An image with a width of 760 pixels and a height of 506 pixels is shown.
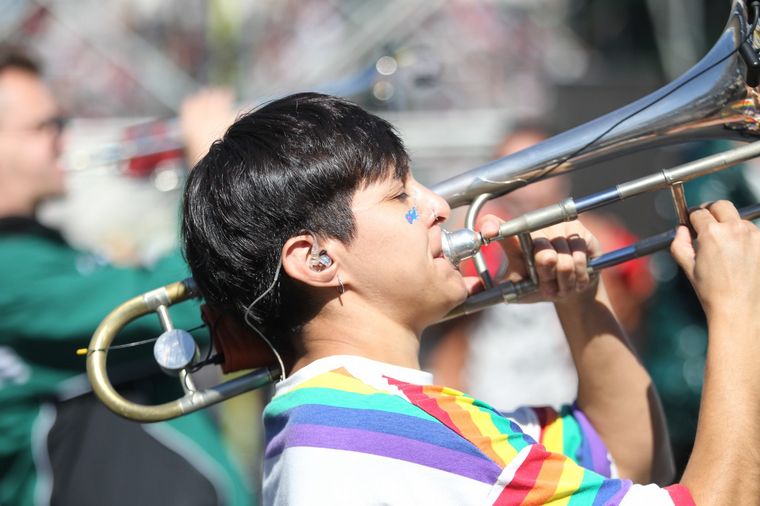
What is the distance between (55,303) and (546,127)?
2155 millimetres

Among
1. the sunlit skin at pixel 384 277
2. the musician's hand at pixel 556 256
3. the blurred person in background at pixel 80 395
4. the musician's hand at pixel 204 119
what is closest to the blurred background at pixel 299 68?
the musician's hand at pixel 204 119

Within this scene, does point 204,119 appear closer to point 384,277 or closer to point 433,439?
point 384,277

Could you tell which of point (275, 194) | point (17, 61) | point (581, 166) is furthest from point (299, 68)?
point (275, 194)

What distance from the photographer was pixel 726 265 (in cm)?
141

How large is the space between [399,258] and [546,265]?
0.35m

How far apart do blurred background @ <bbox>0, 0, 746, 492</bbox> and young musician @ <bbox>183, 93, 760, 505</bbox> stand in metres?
1.37

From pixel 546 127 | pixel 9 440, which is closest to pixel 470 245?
pixel 9 440

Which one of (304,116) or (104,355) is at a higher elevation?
(304,116)

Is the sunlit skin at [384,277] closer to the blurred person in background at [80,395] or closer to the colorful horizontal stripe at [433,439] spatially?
the colorful horizontal stripe at [433,439]

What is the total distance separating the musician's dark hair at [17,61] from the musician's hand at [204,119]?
2.02 feet

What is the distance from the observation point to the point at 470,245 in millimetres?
1551

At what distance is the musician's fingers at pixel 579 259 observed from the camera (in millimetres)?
1672

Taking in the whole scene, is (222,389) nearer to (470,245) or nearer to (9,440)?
(470,245)

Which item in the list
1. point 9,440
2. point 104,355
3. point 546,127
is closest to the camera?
point 104,355
